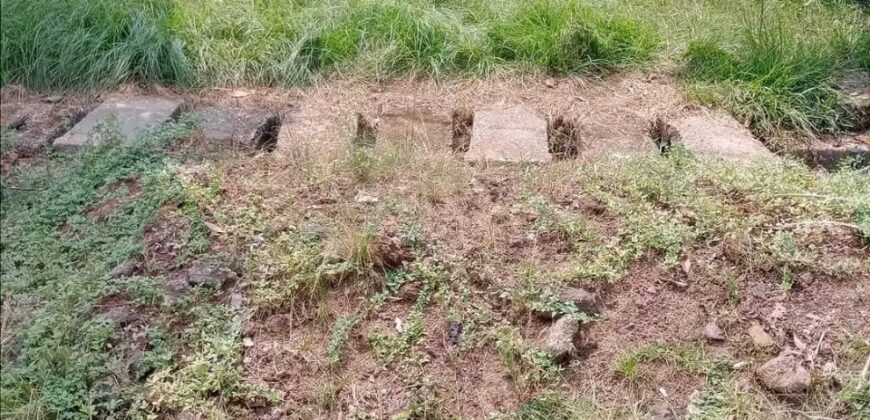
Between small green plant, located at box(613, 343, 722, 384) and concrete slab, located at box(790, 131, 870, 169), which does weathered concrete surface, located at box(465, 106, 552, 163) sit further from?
concrete slab, located at box(790, 131, 870, 169)

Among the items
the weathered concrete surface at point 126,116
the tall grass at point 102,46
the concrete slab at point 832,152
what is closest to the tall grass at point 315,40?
the tall grass at point 102,46

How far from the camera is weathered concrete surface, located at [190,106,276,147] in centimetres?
319

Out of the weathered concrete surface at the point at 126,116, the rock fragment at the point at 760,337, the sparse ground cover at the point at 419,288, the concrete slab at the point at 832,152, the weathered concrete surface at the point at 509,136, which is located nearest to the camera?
the sparse ground cover at the point at 419,288

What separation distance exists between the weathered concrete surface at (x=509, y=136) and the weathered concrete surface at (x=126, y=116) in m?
1.39

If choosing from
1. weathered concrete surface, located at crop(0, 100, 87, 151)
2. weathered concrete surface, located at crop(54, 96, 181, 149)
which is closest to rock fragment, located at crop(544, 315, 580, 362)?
weathered concrete surface, located at crop(0, 100, 87, 151)

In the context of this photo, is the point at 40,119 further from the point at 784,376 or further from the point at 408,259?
the point at 784,376

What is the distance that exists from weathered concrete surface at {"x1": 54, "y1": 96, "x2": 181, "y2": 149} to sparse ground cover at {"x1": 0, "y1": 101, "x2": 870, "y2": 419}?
29cm

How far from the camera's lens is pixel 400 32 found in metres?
3.97

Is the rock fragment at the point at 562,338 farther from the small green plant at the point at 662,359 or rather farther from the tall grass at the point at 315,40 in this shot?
the tall grass at the point at 315,40

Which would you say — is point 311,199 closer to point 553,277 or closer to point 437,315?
point 437,315

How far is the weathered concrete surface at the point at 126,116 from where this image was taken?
2.98 metres

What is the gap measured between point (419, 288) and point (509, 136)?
1.22 metres

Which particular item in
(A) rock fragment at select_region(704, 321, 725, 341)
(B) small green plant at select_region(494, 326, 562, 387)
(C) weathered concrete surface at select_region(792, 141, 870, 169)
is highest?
(B) small green plant at select_region(494, 326, 562, 387)

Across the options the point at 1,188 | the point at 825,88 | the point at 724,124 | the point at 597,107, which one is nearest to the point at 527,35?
the point at 597,107
